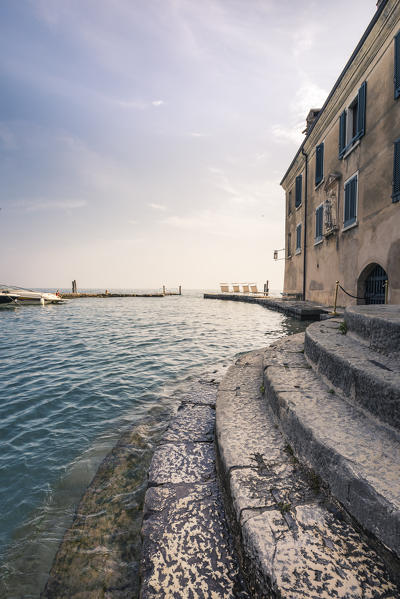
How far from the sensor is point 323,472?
68.2 inches

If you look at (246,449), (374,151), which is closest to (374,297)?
(374,151)

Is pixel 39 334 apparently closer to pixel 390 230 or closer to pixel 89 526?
pixel 89 526

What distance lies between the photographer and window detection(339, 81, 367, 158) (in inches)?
356

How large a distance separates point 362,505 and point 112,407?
12.1 ft

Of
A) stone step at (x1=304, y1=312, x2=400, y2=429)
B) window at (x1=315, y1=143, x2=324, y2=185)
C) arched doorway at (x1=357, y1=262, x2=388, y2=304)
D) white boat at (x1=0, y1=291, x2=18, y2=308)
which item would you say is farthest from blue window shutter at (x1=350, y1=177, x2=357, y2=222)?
white boat at (x1=0, y1=291, x2=18, y2=308)

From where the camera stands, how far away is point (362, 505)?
1.41m

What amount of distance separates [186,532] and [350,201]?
11.3 meters

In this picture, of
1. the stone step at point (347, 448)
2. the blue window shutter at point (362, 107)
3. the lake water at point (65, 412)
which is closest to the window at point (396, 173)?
the blue window shutter at point (362, 107)

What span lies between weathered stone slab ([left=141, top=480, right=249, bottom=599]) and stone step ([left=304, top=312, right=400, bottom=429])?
52.0 inches

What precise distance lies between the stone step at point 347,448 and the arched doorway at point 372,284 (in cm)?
743

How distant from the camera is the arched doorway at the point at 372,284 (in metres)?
8.84

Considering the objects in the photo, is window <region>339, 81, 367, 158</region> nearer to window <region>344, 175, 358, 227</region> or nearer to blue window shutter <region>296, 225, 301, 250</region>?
window <region>344, 175, 358, 227</region>

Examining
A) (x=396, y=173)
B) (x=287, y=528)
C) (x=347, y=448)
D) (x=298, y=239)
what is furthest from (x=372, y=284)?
(x=287, y=528)

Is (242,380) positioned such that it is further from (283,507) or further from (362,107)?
(362,107)
